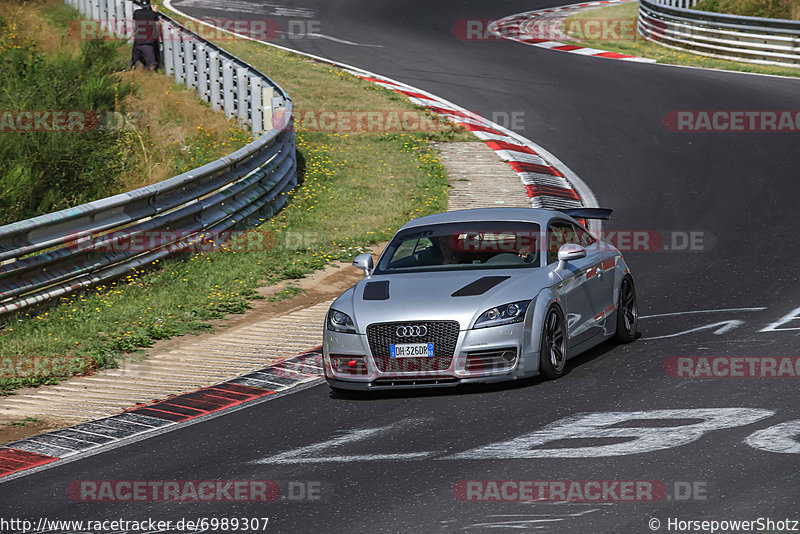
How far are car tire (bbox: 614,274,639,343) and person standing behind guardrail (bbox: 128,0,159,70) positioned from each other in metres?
17.6

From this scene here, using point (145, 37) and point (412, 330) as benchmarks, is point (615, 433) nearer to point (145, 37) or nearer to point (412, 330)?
point (412, 330)

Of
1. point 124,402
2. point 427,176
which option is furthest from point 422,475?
point 427,176

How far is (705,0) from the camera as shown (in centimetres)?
3475

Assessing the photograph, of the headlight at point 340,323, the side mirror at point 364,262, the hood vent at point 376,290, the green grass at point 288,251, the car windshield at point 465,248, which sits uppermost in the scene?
the car windshield at point 465,248

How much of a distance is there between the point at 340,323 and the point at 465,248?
1.56m

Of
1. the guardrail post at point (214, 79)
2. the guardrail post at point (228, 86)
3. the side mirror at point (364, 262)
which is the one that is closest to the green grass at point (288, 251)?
the guardrail post at point (228, 86)

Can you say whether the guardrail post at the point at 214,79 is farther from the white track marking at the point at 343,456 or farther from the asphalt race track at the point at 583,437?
the white track marking at the point at 343,456

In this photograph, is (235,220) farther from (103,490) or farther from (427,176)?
(103,490)

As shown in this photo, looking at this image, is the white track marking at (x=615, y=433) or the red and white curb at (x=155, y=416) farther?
the red and white curb at (x=155, y=416)

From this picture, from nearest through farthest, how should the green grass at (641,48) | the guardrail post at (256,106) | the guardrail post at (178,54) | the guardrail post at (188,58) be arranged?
the guardrail post at (256,106)
the guardrail post at (188,58)
the guardrail post at (178,54)
the green grass at (641,48)

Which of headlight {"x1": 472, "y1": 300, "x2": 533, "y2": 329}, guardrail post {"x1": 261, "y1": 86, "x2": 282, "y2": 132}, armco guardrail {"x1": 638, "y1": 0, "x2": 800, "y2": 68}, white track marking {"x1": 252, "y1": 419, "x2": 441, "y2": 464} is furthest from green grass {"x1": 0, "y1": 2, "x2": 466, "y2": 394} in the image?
armco guardrail {"x1": 638, "y1": 0, "x2": 800, "y2": 68}

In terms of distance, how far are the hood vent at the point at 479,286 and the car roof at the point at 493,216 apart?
45.2 inches

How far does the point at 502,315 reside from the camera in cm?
939

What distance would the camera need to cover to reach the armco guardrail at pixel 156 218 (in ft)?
37.6
